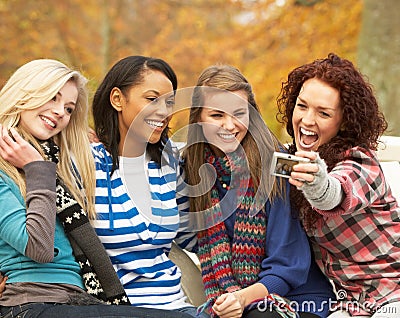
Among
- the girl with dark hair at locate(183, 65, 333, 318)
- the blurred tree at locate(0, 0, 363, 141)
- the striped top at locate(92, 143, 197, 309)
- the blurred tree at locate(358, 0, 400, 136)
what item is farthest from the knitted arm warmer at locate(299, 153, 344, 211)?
the blurred tree at locate(0, 0, 363, 141)

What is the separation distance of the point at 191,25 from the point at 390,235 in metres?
6.95

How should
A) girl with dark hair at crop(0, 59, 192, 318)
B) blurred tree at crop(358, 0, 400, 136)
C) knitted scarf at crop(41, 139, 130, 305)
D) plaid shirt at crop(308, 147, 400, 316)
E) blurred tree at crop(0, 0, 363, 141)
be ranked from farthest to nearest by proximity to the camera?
blurred tree at crop(0, 0, 363, 141)
blurred tree at crop(358, 0, 400, 136)
plaid shirt at crop(308, 147, 400, 316)
knitted scarf at crop(41, 139, 130, 305)
girl with dark hair at crop(0, 59, 192, 318)

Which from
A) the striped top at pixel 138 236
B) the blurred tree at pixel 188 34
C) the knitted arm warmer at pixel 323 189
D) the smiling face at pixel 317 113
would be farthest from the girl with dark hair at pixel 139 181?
the blurred tree at pixel 188 34

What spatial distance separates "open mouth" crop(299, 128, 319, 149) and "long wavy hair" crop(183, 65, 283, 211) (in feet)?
0.33

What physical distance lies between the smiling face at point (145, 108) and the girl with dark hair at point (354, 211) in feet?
1.57

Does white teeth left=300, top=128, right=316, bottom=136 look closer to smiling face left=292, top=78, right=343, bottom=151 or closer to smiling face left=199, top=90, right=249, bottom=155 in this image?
smiling face left=292, top=78, right=343, bottom=151

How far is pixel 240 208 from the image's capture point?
245 centimetres

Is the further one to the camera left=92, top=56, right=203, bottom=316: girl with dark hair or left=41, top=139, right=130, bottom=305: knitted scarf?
left=92, top=56, right=203, bottom=316: girl with dark hair

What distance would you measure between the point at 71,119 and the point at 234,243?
71cm

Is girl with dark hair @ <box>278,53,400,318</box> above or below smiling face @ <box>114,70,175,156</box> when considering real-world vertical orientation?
below

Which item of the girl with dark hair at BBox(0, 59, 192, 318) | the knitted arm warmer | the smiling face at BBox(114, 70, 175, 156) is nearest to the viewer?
the knitted arm warmer

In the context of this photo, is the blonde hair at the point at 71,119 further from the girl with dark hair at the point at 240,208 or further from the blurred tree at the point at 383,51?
the blurred tree at the point at 383,51

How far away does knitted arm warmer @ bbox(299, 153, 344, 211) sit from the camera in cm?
195

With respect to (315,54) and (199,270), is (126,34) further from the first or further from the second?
(199,270)
